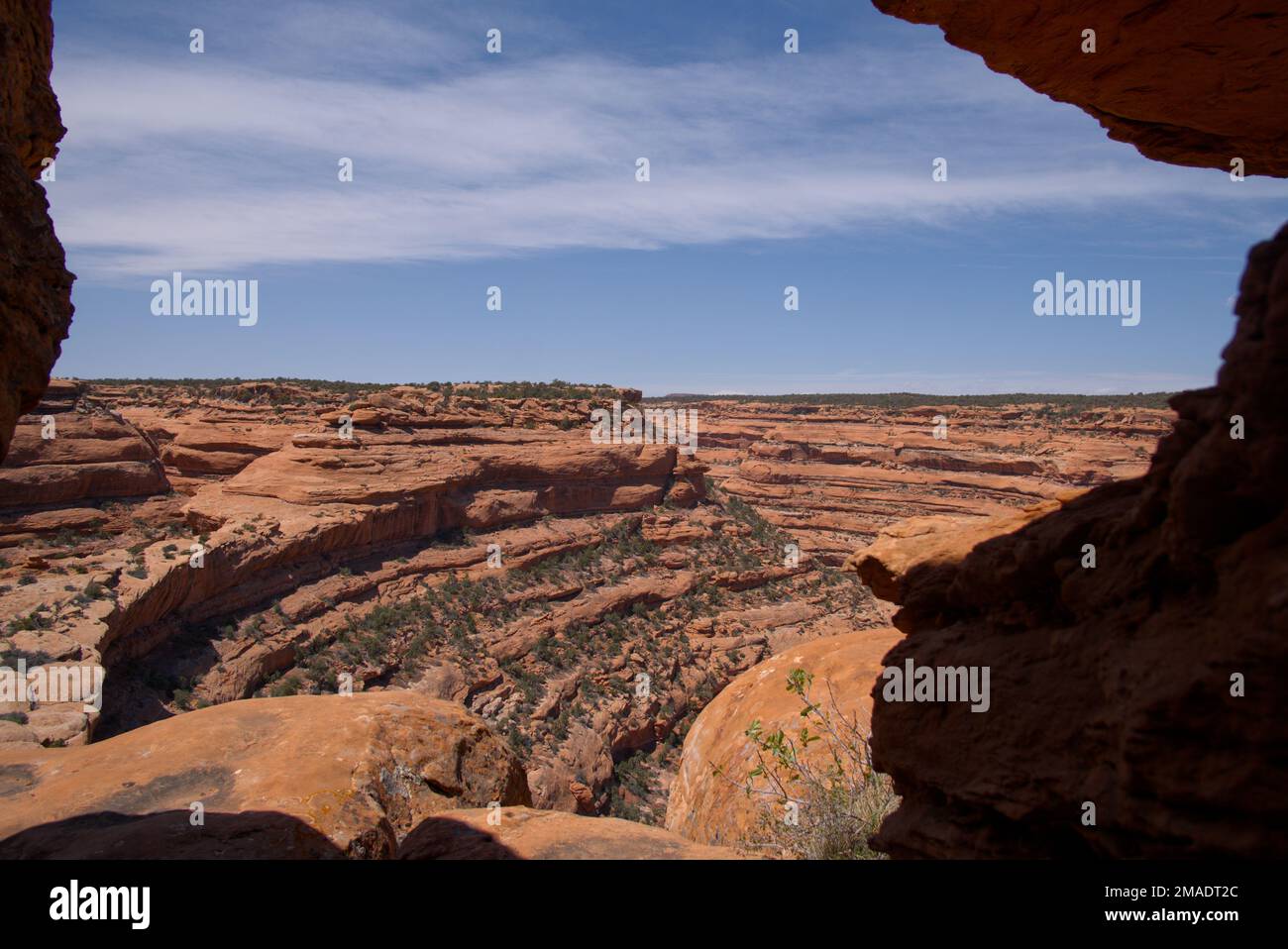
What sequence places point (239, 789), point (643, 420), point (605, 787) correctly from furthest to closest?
point (643, 420) → point (605, 787) → point (239, 789)

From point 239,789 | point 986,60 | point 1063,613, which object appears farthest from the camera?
point 239,789

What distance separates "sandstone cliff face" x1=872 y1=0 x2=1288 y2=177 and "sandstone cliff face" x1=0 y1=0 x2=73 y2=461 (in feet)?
19.8

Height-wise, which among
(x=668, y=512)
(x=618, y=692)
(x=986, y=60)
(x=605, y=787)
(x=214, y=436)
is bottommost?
(x=605, y=787)

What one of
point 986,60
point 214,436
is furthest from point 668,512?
point 986,60

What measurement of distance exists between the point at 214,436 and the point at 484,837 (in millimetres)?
33778

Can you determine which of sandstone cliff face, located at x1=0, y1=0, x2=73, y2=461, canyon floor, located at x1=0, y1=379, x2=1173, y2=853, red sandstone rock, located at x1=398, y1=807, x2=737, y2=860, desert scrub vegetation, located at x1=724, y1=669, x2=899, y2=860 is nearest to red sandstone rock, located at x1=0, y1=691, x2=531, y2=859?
canyon floor, located at x1=0, y1=379, x2=1173, y2=853

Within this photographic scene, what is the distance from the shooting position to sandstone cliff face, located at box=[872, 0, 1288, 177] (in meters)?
4.75

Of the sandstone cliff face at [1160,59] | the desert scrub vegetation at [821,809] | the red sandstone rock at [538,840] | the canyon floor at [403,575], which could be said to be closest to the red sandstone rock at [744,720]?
the canyon floor at [403,575]

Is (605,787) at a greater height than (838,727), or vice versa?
(838,727)

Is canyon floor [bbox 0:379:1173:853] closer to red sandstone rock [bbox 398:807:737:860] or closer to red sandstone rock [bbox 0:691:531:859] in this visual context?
red sandstone rock [bbox 0:691:531:859]

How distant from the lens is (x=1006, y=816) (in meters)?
4.21

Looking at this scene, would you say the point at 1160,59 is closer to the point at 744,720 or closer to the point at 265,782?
the point at 744,720

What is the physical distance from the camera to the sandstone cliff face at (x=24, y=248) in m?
4.40
